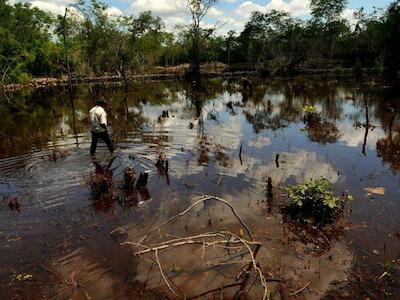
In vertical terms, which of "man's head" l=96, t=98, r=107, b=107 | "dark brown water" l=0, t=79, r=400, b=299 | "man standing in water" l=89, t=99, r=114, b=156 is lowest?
"dark brown water" l=0, t=79, r=400, b=299

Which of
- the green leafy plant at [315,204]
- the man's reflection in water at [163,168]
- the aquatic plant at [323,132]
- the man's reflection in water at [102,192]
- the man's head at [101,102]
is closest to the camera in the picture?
the green leafy plant at [315,204]

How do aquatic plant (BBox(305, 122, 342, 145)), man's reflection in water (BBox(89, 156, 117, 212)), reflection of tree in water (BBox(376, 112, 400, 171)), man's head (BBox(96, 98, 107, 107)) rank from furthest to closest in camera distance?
aquatic plant (BBox(305, 122, 342, 145))
reflection of tree in water (BBox(376, 112, 400, 171))
man's head (BBox(96, 98, 107, 107))
man's reflection in water (BBox(89, 156, 117, 212))

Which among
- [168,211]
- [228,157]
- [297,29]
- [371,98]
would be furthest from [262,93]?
[297,29]

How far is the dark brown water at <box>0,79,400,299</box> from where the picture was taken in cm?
697

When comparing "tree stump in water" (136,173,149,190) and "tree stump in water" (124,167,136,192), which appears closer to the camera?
"tree stump in water" (124,167,136,192)

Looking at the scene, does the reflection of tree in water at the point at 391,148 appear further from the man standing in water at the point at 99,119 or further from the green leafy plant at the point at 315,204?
the man standing in water at the point at 99,119

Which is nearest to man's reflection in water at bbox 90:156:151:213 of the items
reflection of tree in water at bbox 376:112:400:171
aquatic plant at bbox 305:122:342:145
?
reflection of tree in water at bbox 376:112:400:171

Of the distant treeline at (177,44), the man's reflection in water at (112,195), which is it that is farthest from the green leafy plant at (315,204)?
the distant treeline at (177,44)

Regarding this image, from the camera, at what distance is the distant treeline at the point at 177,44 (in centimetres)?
5394

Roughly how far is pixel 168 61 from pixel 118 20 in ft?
93.7

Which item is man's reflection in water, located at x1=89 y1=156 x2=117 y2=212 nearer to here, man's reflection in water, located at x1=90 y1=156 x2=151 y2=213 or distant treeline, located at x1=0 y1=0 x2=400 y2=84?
man's reflection in water, located at x1=90 y1=156 x2=151 y2=213

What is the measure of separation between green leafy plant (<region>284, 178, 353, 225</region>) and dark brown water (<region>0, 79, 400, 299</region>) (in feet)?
1.42

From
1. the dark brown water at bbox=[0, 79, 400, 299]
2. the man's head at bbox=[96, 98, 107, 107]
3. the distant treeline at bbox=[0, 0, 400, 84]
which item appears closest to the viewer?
the dark brown water at bbox=[0, 79, 400, 299]

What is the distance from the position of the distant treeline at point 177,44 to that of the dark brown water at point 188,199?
86.5 feet
